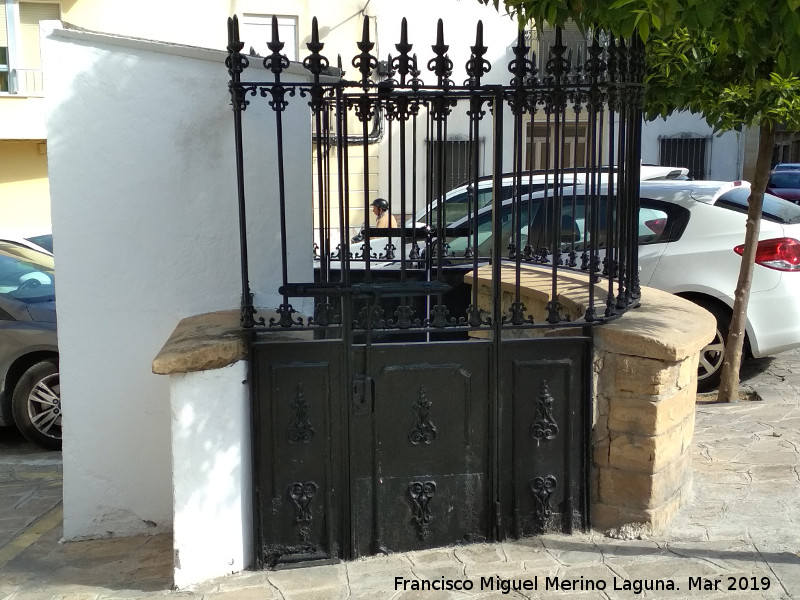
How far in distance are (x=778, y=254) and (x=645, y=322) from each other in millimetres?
3399

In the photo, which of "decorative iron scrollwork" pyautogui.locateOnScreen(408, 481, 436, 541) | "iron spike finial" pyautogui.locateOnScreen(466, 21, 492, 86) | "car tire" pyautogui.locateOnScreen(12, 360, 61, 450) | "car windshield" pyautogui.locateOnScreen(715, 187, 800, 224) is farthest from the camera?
"car windshield" pyautogui.locateOnScreen(715, 187, 800, 224)

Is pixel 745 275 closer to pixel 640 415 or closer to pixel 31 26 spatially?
pixel 640 415

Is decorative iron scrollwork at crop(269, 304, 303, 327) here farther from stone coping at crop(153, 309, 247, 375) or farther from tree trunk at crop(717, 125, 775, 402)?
tree trunk at crop(717, 125, 775, 402)

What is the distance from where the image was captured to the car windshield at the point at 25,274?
7.07 meters

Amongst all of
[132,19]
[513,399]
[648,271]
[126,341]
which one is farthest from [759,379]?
[132,19]

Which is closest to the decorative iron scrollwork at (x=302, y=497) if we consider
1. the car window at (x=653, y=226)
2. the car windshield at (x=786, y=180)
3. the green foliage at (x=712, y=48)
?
the green foliage at (x=712, y=48)

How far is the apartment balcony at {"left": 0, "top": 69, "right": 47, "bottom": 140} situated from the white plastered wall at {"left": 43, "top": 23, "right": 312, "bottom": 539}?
533 inches

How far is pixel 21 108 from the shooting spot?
16.9 meters

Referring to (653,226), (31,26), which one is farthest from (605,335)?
(31,26)

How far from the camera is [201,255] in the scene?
4602 millimetres

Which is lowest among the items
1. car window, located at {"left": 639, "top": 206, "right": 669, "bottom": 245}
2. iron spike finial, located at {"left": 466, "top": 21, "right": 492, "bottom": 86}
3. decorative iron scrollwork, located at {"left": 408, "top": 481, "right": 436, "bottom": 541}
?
decorative iron scrollwork, located at {"left": 408, "top": 481, "right": 436, "bottom": 541}

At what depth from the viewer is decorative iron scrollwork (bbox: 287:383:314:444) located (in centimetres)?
398

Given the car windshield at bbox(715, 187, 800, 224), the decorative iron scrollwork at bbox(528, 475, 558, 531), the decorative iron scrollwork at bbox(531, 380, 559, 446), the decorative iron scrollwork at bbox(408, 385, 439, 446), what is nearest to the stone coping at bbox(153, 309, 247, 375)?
the decorative iron scrollwork at bbox(408, 385, 439, 446)

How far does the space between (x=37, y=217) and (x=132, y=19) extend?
4345 mm
